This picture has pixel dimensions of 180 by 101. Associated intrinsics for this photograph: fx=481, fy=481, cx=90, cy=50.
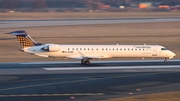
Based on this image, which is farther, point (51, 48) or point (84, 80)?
point (51, 48)

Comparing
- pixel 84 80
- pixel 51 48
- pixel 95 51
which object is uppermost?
pixel 51 48

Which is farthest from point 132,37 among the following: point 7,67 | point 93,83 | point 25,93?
point 25,93

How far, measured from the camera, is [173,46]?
205ft

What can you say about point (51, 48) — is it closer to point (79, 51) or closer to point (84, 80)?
point (79, 51)

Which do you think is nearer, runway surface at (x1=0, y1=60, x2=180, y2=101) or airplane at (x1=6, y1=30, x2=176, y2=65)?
runway surface at (x1=0, y1=60, x2=180, y2=101)

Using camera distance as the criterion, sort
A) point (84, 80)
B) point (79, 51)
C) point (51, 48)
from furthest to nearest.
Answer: point (79, 51), point (51, 48), point (84, 80)

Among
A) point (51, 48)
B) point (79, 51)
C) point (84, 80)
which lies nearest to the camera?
point (84, 80)

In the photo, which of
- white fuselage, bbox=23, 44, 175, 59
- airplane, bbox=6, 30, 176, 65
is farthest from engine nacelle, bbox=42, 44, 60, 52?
white fuselage, bbox=23, 44, 175, 59

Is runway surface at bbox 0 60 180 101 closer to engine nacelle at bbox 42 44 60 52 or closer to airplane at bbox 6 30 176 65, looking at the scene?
airplane at bbox 6 30 176 65

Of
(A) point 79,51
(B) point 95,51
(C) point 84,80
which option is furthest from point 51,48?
(C) point 84,80

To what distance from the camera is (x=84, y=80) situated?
35.5 m

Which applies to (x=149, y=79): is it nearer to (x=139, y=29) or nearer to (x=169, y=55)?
(x=169, y=55)

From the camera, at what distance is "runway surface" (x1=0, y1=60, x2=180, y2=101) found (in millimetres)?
29750

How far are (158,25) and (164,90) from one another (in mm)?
63614
